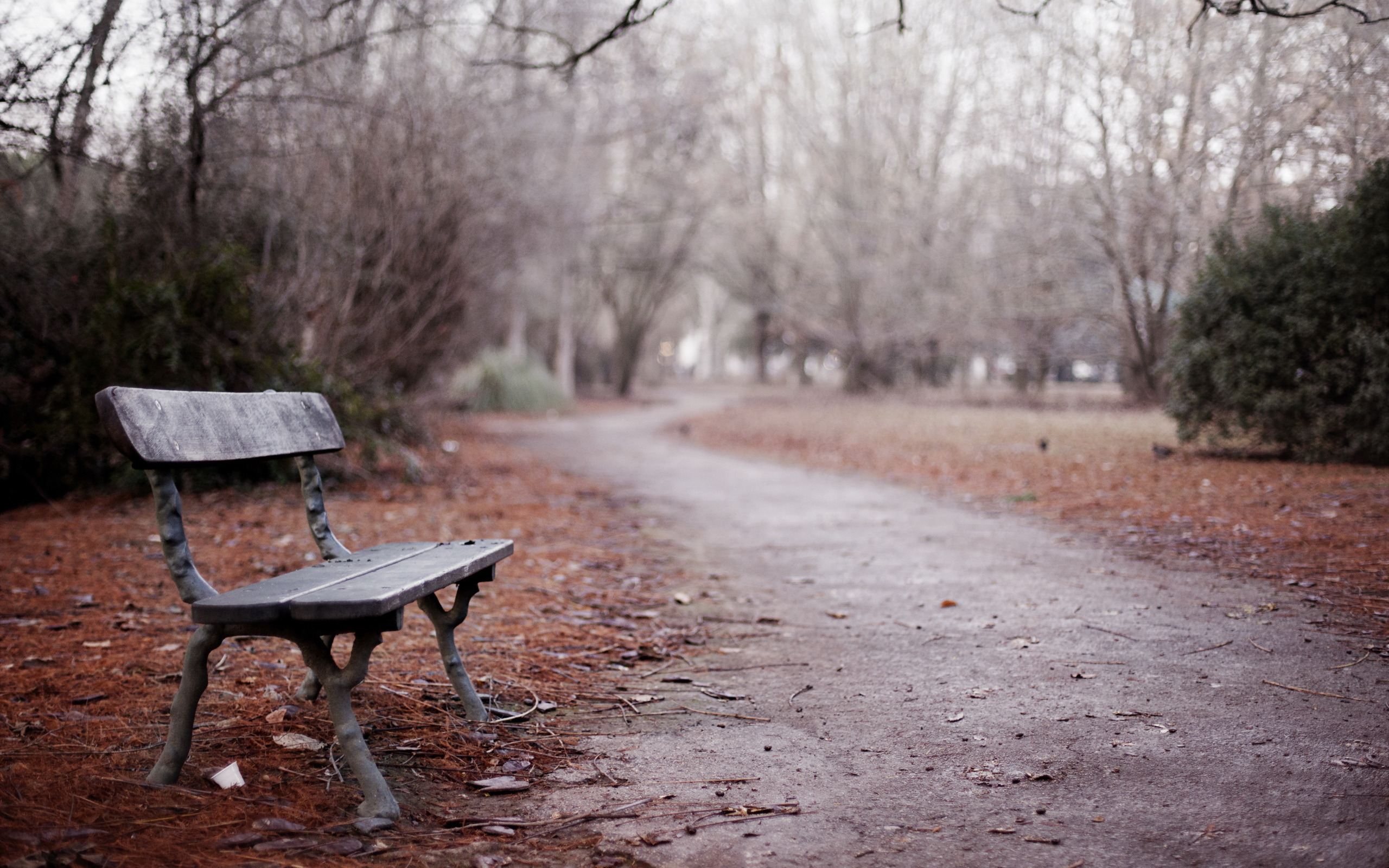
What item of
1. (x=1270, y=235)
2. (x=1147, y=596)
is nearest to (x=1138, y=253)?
(x=1270, y=235)

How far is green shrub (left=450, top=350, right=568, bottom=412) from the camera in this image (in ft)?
71.4

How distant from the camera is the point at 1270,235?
30.4 ft

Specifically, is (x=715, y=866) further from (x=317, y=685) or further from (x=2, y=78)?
(x=2, y=78)

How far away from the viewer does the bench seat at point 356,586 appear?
238cm

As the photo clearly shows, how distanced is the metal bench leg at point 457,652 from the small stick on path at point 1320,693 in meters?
2.80

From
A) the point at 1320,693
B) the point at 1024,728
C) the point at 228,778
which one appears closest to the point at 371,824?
the point at 228,778

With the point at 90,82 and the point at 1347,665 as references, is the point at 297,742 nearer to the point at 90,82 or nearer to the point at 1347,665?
the point at 1347,665

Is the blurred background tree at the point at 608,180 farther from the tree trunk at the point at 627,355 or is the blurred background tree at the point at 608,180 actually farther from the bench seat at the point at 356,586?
the bench seat at the point at 356,586

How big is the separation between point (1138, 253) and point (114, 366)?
16398mm

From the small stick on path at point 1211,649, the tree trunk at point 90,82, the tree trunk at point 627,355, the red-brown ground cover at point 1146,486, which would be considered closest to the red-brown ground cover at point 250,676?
the small stick on path at point 1211,649

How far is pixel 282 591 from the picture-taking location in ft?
8.43

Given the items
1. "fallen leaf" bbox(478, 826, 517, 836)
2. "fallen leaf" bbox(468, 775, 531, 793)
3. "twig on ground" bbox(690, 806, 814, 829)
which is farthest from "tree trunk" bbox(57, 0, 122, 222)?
"twig on ground" bbox(690, 806, 814, 829)

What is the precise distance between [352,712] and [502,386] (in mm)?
19688

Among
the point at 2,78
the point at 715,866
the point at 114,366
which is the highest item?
the point at 2,78
